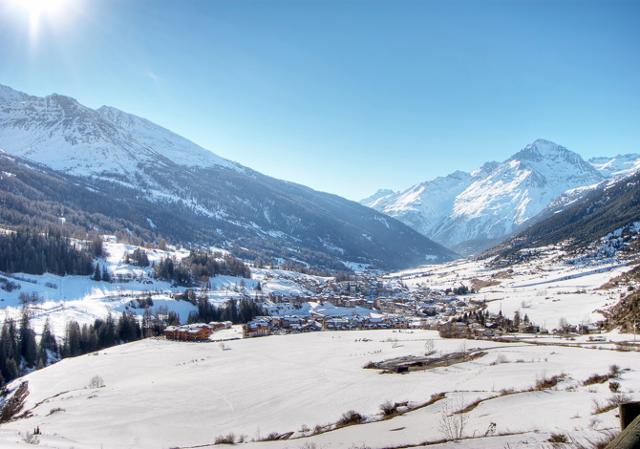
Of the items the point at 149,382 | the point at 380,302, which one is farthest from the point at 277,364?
the point at 380,302

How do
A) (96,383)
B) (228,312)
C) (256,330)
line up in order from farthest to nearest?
1. (228,312)
2. (256,330)
3. (96,383)

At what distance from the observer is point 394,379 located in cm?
3322

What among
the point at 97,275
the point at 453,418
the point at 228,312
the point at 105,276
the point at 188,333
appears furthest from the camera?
the point at 105,276

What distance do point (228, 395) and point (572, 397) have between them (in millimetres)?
23423

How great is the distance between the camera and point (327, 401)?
29672 mm

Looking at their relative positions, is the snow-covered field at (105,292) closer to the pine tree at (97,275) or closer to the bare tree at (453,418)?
the pine tree at (97,275)

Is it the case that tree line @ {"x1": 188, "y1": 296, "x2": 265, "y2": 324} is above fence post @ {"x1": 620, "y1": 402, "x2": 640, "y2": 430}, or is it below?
below

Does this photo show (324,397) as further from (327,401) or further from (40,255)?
(40,255)

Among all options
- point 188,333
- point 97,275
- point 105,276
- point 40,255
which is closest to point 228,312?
point 188,333

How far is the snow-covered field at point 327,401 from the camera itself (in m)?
16.7

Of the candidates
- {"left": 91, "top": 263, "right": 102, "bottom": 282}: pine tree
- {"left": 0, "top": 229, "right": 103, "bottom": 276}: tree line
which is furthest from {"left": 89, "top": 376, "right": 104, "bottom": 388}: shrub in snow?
{"left": 0, "top": 229, "right": 103, "bottom": 276}: tree line

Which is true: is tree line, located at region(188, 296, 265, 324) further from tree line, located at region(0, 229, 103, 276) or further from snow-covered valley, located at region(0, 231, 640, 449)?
tree line, located at region(0, 229, 103, 276)

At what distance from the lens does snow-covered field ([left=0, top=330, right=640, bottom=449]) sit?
16688 mm

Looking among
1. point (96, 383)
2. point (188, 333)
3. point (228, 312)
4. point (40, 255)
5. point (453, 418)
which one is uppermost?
point (40, 255)
